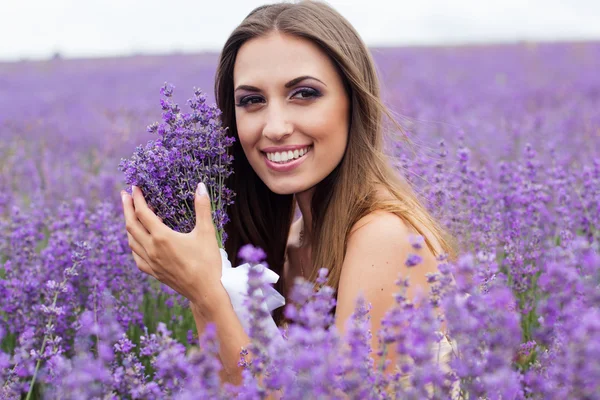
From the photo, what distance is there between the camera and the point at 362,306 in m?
1.40

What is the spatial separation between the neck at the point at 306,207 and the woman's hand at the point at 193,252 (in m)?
0.70

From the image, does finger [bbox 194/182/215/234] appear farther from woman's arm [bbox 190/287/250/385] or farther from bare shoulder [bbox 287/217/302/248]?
bare shoulder [bbox 287/217/302/248]

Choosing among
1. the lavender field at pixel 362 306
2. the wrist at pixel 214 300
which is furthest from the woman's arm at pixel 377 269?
the wrist at pixel 214 300

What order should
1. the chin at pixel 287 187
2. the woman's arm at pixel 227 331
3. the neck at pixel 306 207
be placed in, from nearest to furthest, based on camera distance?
1. the woman's arm at pixel 227 331
2. the chin at pixel 287 187
3. the neck at pixel 306 207

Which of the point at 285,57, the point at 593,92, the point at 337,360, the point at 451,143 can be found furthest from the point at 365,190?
the point at 593,92

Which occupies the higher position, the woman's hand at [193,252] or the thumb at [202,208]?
the thumb at [202,208]

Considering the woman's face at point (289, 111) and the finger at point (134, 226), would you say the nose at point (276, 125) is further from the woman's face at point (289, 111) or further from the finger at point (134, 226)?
the finger at point (134, 226)

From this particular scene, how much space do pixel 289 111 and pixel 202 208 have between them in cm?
49

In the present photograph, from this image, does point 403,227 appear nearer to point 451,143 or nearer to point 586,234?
point 586,234

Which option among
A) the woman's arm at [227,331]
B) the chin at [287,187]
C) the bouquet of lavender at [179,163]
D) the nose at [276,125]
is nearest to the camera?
the woman's arm at [227,331]

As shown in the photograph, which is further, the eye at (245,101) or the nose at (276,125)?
the eye at (245,101)

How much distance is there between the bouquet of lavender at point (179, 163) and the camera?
220cm

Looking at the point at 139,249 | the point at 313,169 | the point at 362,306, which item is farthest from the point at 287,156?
the point at 362,306

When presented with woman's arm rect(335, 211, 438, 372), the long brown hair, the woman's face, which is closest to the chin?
the woman's face
